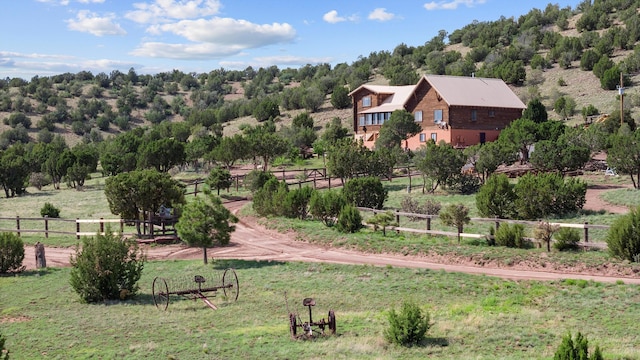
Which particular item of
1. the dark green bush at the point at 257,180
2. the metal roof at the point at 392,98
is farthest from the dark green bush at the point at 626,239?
the metal roof at the point at 392,98

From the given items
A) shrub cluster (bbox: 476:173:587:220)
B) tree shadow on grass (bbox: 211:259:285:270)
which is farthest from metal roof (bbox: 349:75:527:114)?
tree shadow on grass (bbox: 211:259:285:270)

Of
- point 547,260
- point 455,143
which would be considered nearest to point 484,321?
point 547,260

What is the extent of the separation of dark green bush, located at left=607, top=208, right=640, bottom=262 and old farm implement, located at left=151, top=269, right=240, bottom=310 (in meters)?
13.2

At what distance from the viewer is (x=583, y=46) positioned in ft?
319

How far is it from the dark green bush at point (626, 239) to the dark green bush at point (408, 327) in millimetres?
10992

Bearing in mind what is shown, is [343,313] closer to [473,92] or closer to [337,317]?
[337,317]

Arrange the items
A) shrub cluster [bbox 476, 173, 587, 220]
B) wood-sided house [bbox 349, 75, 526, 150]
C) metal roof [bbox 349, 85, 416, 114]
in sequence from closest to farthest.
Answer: shrub cluster [bbox 476, 173, 587, 220]
wood-sided house [bbox 349, 75, 526, 150]
metal roof [bbox 349, 85, 416, 114]

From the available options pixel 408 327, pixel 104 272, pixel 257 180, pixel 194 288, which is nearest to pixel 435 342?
pixel 408 327

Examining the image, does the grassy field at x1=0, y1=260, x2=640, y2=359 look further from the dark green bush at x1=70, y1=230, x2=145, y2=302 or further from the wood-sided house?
the wood-sided house

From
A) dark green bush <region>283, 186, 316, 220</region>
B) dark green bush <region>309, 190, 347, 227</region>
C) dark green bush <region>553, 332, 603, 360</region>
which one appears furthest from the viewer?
dark green bush <region>283, 186, 316, 220</region>

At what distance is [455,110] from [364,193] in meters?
33.3

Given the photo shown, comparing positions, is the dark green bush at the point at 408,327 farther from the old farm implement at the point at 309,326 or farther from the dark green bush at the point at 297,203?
the dark green bush at the point at 297,203

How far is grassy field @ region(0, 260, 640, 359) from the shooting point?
13.5 metres

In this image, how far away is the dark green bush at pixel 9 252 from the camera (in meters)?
24.5
